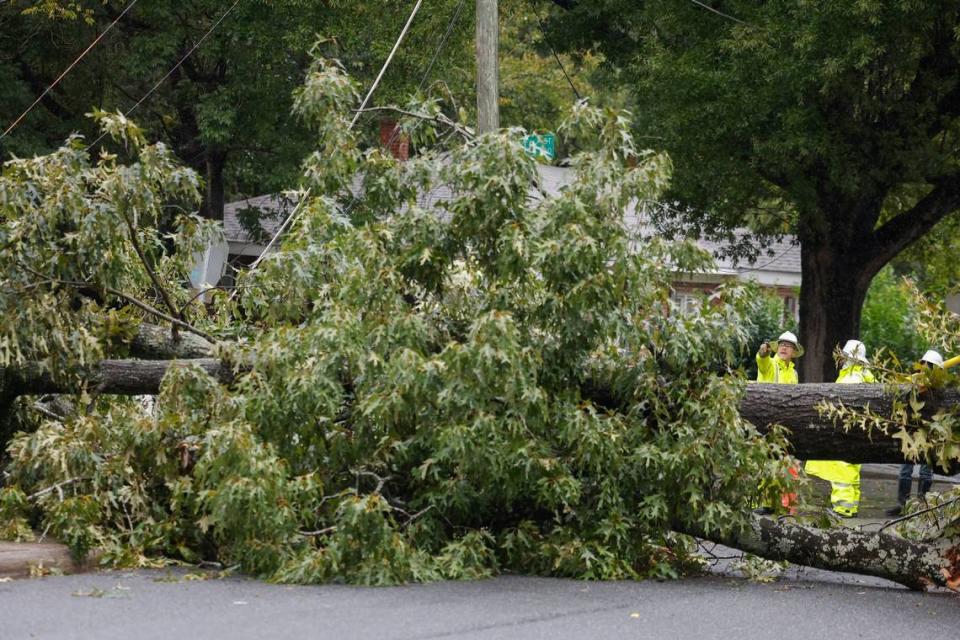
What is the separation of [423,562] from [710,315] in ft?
7.94

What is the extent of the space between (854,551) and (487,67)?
18.8ft

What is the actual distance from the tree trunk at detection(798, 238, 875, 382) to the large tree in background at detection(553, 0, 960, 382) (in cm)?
2

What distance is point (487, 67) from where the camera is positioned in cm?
1216

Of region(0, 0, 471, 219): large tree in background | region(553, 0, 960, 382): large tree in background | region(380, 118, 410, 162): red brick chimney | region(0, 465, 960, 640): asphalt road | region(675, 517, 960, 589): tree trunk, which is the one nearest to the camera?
region(0, 465, 960, 640): asphalt road

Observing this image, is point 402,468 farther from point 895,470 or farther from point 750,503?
point 895,470

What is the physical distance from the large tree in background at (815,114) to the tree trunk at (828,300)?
2 cm

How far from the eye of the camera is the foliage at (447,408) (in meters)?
7.91

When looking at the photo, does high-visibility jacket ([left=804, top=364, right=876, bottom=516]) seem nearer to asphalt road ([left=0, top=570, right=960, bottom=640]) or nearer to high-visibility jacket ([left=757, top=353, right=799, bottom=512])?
high-visibility jacket ([left=757, top=353, right=799, bottom=512])

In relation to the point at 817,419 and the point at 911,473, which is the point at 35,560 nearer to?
the point at 817,419

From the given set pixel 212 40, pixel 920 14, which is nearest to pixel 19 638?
pixel 920 14

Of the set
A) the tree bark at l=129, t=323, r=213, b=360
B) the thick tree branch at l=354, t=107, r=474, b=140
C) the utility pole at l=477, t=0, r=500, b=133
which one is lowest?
the tree bark at l=129, t=323, r=213, b=360

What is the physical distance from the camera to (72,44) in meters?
23.6

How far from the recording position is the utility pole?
1189cm

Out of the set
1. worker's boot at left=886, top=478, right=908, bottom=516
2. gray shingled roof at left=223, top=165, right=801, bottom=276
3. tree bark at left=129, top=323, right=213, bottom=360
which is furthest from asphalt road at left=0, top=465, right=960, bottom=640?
gray shingled roof at left=223, top=165, right=801, bottom=276
